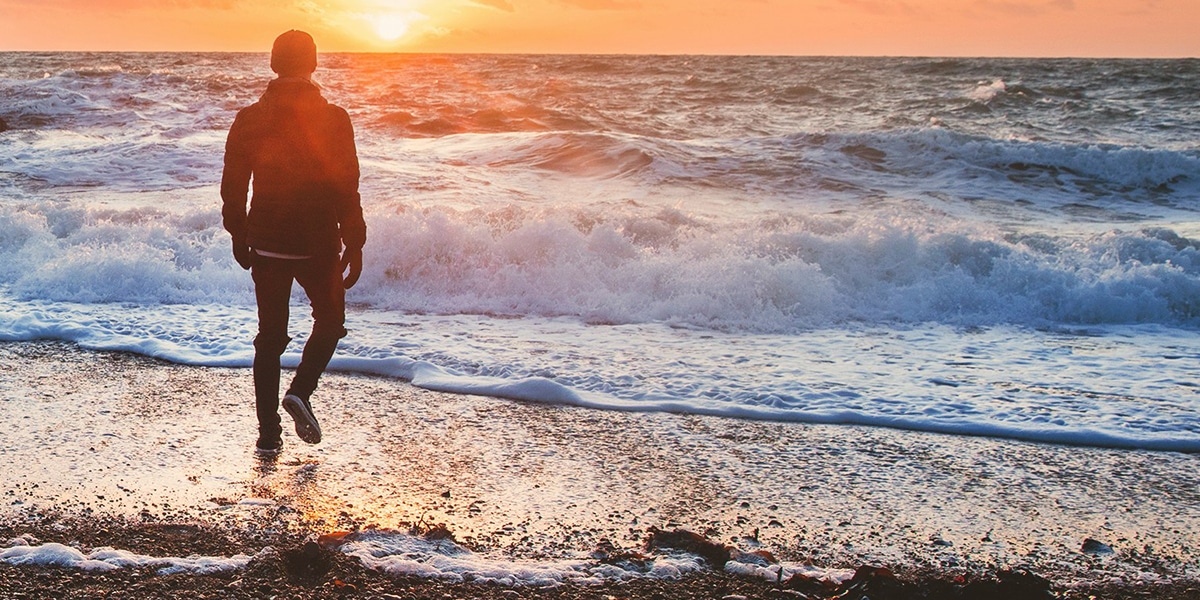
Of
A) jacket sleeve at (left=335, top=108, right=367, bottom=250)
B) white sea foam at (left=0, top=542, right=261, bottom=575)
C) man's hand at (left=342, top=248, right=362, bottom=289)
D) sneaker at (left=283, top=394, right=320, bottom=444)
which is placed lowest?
white sea foam at (left=0, top=542, right=261, bottom=575)

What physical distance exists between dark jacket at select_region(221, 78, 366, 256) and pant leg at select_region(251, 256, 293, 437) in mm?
115

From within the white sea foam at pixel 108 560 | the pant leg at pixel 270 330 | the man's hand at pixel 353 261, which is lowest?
the white sea foam at pixel 108 560

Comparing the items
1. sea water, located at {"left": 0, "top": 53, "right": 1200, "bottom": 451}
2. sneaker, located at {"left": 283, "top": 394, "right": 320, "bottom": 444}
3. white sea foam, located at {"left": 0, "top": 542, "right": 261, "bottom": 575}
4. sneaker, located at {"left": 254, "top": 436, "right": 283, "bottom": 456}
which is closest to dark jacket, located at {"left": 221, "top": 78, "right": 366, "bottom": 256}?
sneaker, located at {"left": 283, "top": 394, "right": 320, "bottom": 444}

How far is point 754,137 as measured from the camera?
754 inches

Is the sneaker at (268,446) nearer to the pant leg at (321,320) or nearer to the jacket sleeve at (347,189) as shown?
the pant leg at (321,320)

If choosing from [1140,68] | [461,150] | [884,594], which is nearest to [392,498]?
[884,594]

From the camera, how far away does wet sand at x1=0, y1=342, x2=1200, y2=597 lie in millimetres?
3408

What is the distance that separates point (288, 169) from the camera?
3.91m

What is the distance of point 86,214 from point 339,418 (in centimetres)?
686

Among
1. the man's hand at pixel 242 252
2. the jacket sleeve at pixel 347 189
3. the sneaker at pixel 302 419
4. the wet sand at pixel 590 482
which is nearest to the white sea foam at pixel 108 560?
the wet sand at pixel 590 482

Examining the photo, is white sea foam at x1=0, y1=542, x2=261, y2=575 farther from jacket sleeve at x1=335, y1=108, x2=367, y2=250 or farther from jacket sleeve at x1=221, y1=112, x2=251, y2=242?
jacket sleeve at x1=335, y1=108, x2=367, y2=250

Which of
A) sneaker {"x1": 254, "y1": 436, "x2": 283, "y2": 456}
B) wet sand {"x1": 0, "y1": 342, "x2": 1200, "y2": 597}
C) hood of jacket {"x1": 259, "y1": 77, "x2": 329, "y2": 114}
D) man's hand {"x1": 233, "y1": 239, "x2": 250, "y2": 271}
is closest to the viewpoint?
wet sand {"x1": 0, "y1": 342, "x2": 1200, "y2": 597}

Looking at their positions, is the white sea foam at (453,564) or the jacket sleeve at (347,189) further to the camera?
the jacket sleeve at (347,189)

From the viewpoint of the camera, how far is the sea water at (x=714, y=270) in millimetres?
5703
